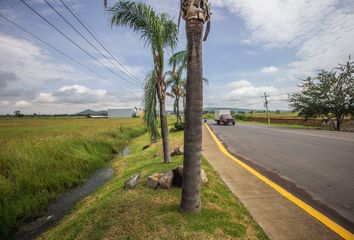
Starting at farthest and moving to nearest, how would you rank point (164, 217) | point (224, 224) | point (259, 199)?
1. point (259, 199)
2. point (164, 217)
3. point (224, 224)

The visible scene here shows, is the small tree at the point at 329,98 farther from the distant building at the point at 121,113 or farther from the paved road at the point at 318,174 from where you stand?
the distant building at the point at 121,113

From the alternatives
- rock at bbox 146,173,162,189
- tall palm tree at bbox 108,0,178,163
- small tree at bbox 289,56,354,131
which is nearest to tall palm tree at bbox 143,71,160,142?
tall palm tree at bbox 108,0,178,163

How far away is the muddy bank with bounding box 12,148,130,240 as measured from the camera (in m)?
5.85

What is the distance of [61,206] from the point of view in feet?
24.1

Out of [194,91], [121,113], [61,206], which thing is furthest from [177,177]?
[121,113]

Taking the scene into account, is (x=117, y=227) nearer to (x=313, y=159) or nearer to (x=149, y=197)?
(x=149, y=197)

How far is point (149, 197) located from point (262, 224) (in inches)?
83.7

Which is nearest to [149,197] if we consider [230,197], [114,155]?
[230,197]

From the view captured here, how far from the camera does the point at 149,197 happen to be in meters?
4.87

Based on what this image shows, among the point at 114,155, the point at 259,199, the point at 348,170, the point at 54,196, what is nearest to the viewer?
the point at 259,199

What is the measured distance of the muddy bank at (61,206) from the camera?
5848mm

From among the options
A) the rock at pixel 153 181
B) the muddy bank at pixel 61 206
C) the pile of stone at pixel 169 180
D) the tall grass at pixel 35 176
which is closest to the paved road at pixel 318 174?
the pile of stone at pixel 169 180

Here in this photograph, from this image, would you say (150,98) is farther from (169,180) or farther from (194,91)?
(194,91)

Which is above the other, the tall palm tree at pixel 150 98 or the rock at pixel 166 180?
the tall palm tree at pixel 150 98
